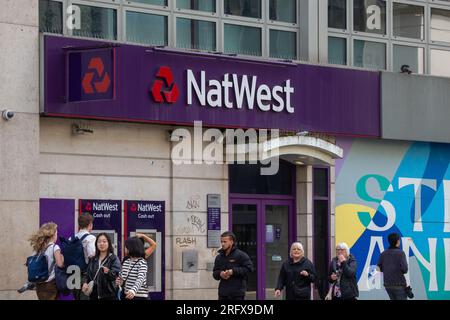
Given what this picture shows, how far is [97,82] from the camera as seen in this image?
17062 millimetres

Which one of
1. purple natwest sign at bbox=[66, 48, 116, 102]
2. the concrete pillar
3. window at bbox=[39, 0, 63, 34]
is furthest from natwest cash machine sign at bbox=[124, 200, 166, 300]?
window at bbox=[39, 0, 63, 34]

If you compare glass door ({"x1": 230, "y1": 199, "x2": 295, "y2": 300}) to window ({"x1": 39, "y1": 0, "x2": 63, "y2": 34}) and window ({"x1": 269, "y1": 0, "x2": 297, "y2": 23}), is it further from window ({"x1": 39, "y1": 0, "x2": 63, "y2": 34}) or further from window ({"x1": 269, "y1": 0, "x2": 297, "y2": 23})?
window ({"x1": 39, "y1": 0, "x2": 63, "y2": 34})

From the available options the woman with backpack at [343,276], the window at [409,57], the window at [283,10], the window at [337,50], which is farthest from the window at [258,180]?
the woman with backpack at [343,276]

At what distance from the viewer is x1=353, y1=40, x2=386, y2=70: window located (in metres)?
21.9

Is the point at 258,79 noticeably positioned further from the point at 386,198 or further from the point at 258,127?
the point at 386,198

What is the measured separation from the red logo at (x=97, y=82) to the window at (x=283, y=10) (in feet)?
15.6

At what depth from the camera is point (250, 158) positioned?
63.8 feet

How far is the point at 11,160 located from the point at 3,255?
56.1 inches

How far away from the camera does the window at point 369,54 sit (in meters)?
21.9

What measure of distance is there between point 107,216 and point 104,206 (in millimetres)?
172

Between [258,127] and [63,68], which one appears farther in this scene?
[258,127]

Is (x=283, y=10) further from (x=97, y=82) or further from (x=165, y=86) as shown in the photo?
(x=97, y=82)

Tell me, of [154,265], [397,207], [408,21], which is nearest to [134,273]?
[154,265]
